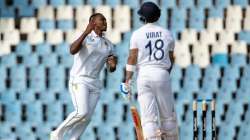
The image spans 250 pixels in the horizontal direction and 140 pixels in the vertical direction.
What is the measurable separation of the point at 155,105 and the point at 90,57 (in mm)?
865

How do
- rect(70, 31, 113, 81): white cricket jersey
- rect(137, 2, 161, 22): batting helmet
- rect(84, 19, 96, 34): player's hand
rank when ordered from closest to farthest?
rect(137, 2, 161, 22): batting helmet, rect(84, 19, 96, 34): player's hand, rect(70, 31, 113, 81): white cricket jersey

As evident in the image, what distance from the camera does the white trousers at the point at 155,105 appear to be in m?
6.95

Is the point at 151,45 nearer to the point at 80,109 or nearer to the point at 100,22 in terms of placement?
the point at 100,22

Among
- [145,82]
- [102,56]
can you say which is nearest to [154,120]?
[145,82]

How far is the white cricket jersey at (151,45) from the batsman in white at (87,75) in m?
0.53

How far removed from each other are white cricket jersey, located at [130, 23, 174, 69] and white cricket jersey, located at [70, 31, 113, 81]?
25.7 inches

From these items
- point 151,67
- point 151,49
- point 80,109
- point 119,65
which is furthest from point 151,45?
point 119,65

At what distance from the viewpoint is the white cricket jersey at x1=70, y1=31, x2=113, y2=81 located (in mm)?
7496

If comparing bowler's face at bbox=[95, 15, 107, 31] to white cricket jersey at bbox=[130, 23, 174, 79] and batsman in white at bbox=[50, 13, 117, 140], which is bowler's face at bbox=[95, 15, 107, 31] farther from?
white cricket jersey at bbox=[130, 23, 174, 79]

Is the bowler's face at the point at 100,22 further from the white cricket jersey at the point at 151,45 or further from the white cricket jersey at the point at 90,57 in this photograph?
the white cricket jersey at the point at 151,45

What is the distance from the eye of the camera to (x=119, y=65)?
12250mm

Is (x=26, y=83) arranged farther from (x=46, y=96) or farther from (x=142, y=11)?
(x=142, y=11)

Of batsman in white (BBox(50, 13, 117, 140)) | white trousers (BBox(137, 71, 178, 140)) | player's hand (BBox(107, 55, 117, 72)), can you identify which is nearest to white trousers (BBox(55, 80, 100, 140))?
batsman in white (BBox(50, 13, 117, 140))

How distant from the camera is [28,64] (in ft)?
40.6
